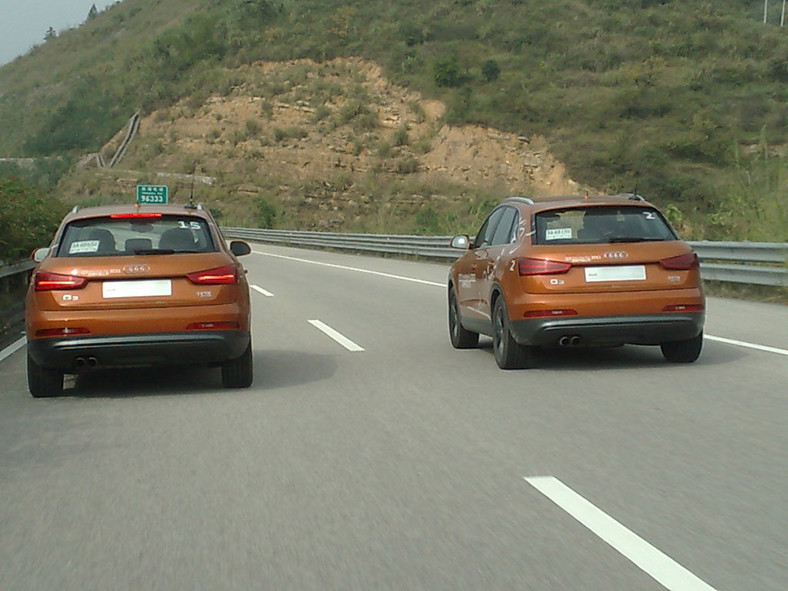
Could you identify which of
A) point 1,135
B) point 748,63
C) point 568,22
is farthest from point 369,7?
point 1,135

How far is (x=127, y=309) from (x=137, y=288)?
179mm

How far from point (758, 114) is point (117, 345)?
6292 cm

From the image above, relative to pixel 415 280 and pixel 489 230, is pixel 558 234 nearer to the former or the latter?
pixel 489 230

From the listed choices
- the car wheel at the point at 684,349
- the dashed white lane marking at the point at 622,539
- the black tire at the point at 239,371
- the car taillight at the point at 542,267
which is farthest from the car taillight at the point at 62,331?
the car wheel at the point at 684,349

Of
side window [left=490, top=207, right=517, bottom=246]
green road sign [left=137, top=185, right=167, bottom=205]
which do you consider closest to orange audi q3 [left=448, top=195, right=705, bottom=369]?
side window [left=490, top=207, right=517, bottom=246]

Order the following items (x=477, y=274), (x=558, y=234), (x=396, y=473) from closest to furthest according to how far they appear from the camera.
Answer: (x=396, y=473)
(x=558, y=234)
(x=477, y=274)

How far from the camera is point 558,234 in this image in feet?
31.9

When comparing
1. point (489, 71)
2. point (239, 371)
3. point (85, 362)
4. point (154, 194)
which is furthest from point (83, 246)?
point (489, 71)

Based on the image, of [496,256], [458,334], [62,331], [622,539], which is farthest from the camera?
[458,334]

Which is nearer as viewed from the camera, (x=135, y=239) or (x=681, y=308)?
(x=135, y=239)

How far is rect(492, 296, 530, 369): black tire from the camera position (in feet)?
31.9

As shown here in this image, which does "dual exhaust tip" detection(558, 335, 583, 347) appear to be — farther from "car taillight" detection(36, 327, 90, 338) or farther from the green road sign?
the green road sign

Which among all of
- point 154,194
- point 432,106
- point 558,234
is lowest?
point 154,194

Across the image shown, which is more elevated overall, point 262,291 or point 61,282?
point 61,282
